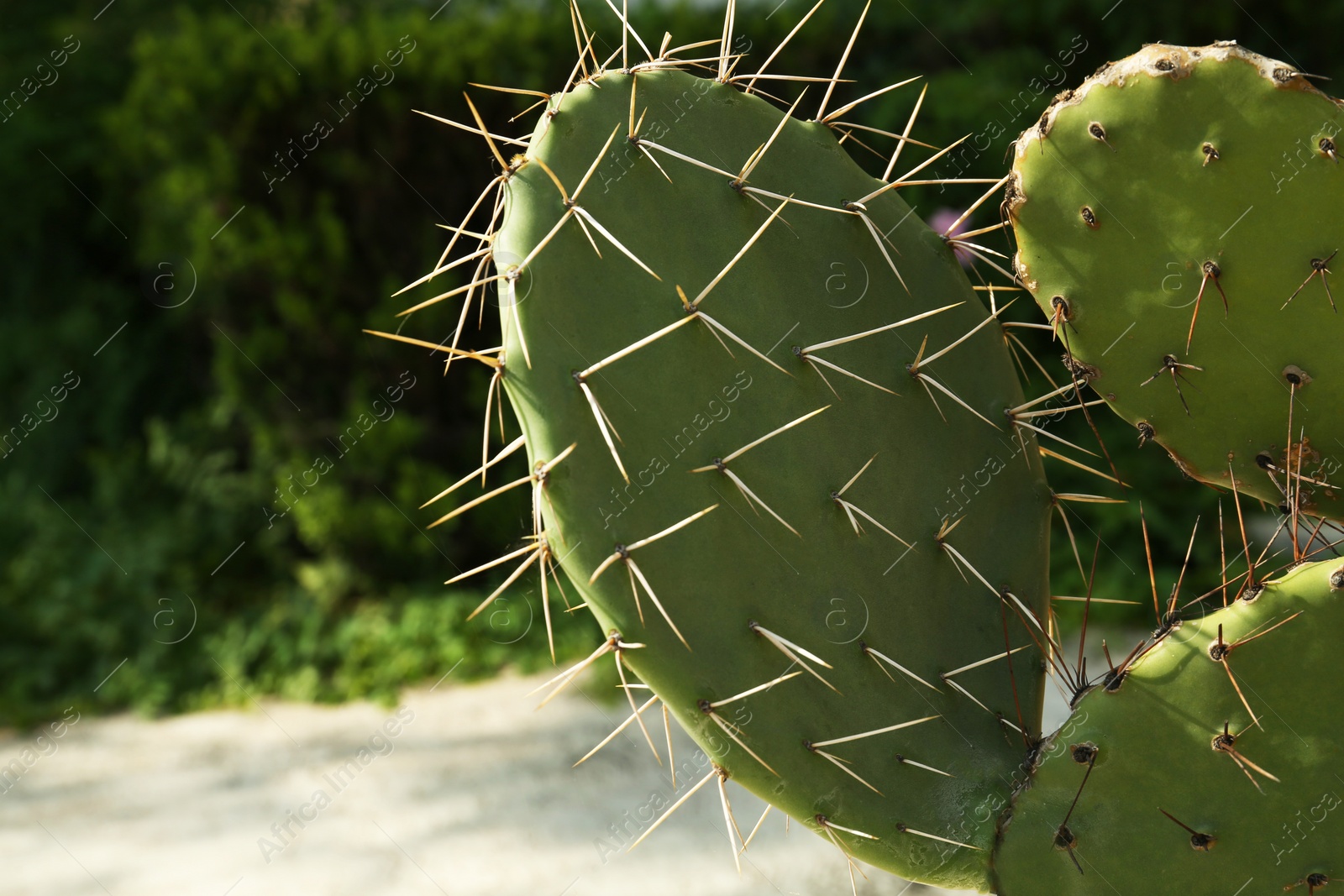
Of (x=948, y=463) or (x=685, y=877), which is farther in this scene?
(x=685, y=877)

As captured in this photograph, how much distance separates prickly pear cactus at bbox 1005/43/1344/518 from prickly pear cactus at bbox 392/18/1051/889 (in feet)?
0.34

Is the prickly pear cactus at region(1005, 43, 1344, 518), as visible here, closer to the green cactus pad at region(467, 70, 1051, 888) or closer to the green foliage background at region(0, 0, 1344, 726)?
the green cactus pad at region(467, 70, 1051, 888)

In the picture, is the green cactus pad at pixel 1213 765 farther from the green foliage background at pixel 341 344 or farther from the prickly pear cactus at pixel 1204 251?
the green foliage background at pixel 341 344

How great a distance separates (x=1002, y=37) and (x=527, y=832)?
363 cm

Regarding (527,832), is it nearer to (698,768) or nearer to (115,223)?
(698,768)

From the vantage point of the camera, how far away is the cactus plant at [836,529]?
0.84 m

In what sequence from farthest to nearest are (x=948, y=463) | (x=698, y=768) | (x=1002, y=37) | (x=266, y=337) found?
(x=1002, y=37), (x=266, y=337), (x=698, y=768), (x=948, y=463)

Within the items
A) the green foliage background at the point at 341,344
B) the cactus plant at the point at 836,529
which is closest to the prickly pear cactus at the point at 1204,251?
the cactus plant at the point at 836,529

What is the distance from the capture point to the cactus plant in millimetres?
841

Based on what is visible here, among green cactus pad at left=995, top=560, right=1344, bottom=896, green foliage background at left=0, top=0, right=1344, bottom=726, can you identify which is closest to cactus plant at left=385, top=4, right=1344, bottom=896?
green cactus pad at left=995, top=560, right=1344, bottom=896

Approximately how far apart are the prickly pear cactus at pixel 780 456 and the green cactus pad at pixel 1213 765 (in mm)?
86

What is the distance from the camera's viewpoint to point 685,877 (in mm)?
2527

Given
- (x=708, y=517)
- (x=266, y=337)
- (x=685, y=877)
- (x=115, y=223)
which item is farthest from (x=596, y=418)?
(x=115, y=223)

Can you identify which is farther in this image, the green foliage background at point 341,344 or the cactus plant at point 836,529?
the green foliage background at point 341,344
